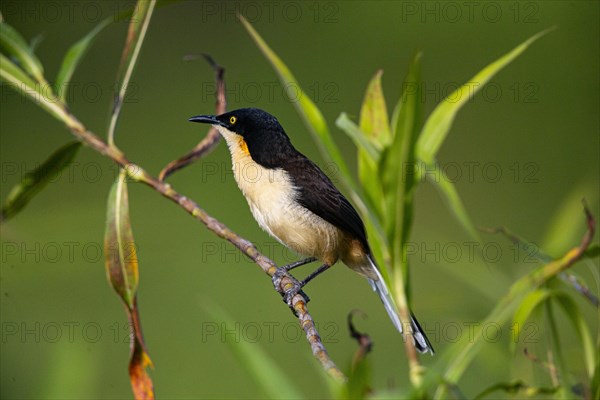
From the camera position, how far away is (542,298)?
99 centimetres

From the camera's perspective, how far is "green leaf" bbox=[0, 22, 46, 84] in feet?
5.75

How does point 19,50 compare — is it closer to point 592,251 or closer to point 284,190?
point 284,190

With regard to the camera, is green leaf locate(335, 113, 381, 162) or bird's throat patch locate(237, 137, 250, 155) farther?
bird's throat patch locate(237, 137, 250, 155)

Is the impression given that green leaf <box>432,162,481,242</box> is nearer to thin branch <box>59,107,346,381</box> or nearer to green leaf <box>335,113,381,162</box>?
green leaf <box>335,113,381,162</box>

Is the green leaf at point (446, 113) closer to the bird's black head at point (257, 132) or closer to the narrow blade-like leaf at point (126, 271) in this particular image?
the narrow blade-like leaf at point (126, 271)

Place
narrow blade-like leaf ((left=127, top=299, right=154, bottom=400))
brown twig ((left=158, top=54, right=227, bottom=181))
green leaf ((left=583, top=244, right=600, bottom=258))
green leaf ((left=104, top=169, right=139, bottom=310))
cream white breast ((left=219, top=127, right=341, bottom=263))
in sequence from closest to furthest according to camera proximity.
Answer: green leaf ((left=583, top=244, right=600, bottom=258)), narrow blade-like leaf ((left=127, top=299, right=154, bottom=400)), green leaf ((left=104, top=169, right=139, bottom=310)), brown twig ((left=158, top=54, right=227, bottom=181)), cream white breast ((left=219, top=127, right=341, bottom=263))

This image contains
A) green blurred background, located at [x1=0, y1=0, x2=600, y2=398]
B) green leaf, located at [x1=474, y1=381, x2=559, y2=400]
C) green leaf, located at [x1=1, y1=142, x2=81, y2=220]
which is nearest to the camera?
green leaf, located at [x1=474, y1=381, x2=559, y2=400]

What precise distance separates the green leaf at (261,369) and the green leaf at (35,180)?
80 centimetres

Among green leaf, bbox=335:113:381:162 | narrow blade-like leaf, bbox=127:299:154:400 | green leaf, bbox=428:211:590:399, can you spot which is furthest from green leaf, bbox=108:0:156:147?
green leaf, bbox=428:211:590:399

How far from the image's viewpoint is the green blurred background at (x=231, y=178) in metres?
4.52

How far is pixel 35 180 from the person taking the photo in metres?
1.69

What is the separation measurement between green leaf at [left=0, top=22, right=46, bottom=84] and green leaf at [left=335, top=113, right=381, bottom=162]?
2.94 feet

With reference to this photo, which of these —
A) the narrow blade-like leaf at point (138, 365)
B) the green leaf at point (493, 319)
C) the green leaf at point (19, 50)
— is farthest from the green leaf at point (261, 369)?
the green leaf at point (19, 50)

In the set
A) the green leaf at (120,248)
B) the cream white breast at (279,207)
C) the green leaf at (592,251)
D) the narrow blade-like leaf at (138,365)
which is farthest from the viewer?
the cream white breast at (279,207)
